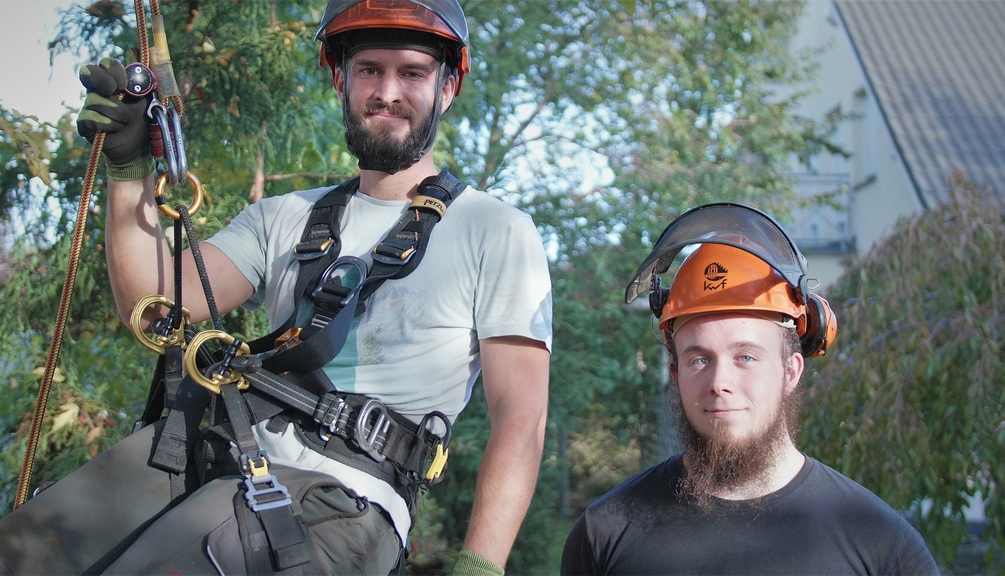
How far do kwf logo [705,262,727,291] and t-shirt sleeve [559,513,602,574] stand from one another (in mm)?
639

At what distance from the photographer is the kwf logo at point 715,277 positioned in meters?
2.16

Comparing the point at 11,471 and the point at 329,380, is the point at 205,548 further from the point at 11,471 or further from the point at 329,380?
the point at 11,471

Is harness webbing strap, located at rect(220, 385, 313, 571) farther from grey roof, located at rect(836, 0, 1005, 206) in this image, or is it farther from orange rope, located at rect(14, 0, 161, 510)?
grey roof, located at rect(836, 0, 1005, 206)

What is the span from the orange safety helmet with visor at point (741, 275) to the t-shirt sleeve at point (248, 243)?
43.1 inches

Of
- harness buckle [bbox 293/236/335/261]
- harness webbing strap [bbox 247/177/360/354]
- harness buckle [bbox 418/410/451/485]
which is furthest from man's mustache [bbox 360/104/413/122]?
harness buckle [bbox 418/410/451/485]

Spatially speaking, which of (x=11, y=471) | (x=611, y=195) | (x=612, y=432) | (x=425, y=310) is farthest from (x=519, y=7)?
(x=425, y=310)

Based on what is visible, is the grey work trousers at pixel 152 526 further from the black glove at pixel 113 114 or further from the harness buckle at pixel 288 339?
the black glove at pixel 113 114

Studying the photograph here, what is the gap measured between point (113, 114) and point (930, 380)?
13.1 ft

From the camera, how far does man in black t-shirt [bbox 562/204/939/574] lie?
6.48 ft

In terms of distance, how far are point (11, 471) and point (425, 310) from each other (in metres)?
2.50

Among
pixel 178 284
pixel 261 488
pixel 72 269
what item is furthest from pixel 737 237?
pixel 72 269

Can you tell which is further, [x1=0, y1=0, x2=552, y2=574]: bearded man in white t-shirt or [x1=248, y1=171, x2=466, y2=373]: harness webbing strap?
[x1=248, y1=171, x2=466, y2=373]: harness webbing strap

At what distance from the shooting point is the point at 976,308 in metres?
4.53

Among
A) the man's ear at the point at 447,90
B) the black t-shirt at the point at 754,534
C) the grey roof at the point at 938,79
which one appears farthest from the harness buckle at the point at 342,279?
the grey roof at the point at 938,79
